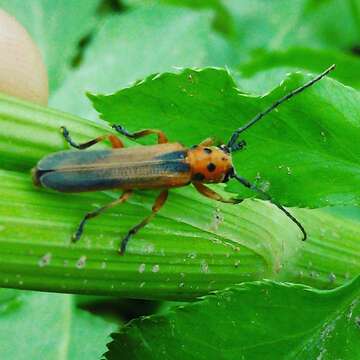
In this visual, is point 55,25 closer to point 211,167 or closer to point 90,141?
point 211,167

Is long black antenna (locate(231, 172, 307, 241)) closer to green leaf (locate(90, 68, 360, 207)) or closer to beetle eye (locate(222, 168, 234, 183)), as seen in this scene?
green leaf (locate(90, 68, 360, 207))

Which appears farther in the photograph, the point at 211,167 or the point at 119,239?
the point at 211,167

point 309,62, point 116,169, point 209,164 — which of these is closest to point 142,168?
point 116,169

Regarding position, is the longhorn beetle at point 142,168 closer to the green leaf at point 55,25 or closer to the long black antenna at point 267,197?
the long black antenna at point 267,197

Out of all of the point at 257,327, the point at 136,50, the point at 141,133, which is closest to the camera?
the point at 257,327

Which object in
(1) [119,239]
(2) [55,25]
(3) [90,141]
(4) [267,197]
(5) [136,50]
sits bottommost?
(1) [119,239]

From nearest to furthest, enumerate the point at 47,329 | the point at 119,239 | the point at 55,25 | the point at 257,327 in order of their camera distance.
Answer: the point at 119,239 < the point at 257,327 < the point at 47,329 < the point at 55,25

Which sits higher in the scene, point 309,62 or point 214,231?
point 309,62
